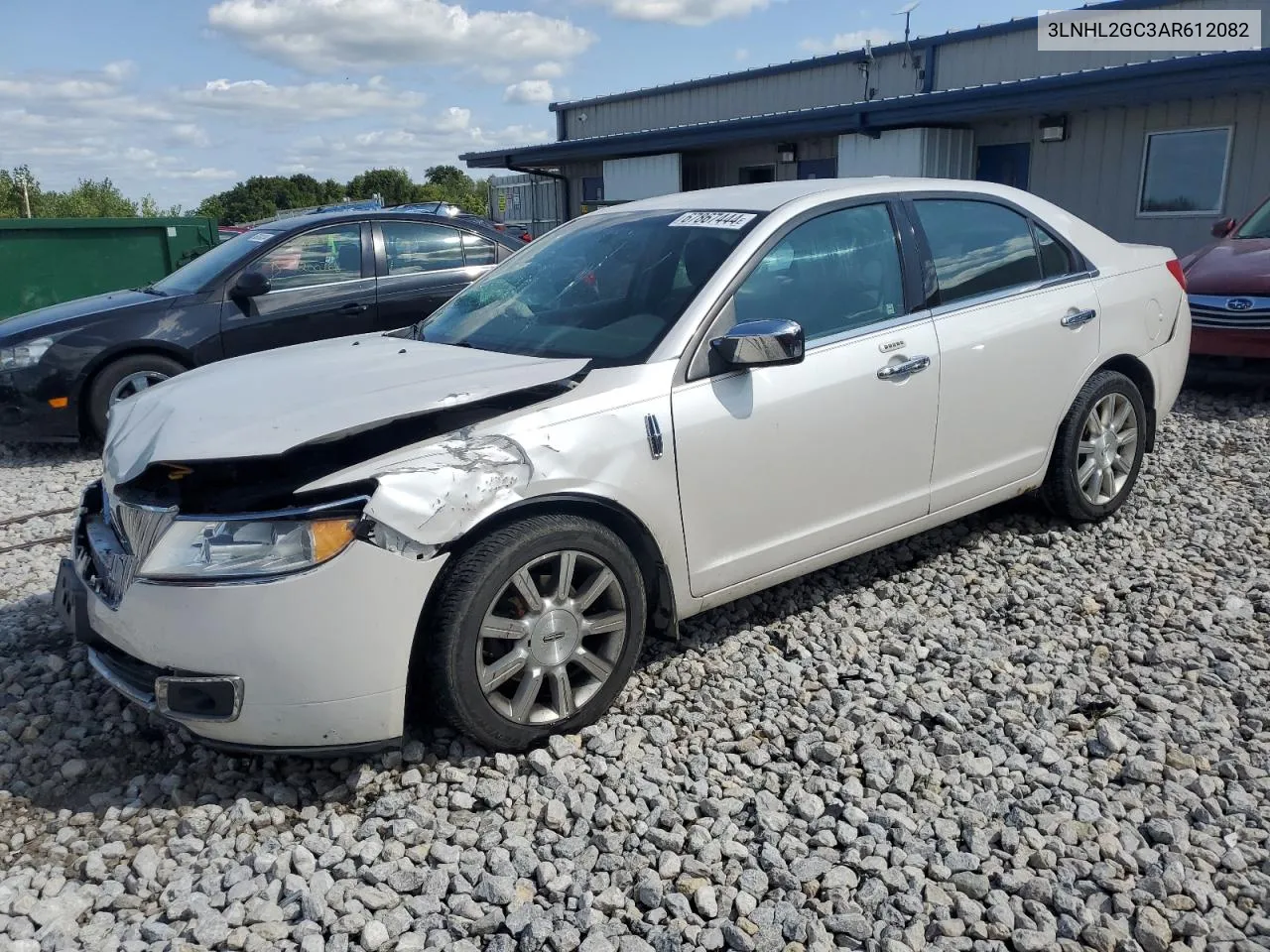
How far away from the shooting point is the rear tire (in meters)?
6.93

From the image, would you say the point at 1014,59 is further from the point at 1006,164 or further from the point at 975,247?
the point at 975,247

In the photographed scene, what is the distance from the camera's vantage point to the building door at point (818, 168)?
16750mm

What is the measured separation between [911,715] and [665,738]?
82cm

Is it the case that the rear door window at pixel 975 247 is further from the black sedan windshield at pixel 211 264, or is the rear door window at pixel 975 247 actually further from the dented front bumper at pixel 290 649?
the black sedan windshield at pixel 211 264

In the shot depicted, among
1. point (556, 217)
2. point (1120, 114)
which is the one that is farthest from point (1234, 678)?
point (556, 217)

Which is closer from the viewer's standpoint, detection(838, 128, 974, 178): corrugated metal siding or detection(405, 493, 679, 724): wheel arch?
detection(405, 493, 679, 724): wheel arch

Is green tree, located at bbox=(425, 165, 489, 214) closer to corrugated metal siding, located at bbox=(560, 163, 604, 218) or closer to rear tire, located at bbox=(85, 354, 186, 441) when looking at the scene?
corrugated metal siding, located at bbox=(560, 163, 604, 218)

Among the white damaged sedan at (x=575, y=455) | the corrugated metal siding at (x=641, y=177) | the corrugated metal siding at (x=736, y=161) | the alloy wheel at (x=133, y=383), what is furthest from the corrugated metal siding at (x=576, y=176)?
the white damaged sedan at (x=575, y=455)

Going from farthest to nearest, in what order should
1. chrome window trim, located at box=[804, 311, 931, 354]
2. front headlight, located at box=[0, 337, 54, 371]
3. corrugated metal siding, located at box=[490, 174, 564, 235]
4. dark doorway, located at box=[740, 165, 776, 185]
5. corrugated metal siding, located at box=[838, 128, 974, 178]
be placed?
corrugated metal siding, located at box=[490, 174, 564, 235], dark doorway, located at box=[740, 165, 776, 185], corrugated metal siding, located at box=[838, 128, 974, 178], front headlight, located at box=[0, 337, 54, 371], chrome window trim, located at box=[804, 311, 931, 354]

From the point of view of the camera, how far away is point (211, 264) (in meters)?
7.61

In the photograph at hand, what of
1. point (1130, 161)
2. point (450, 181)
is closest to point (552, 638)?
point (1130, 161)

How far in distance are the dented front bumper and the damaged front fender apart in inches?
3.9

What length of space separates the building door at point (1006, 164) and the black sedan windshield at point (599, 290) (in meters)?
11.7

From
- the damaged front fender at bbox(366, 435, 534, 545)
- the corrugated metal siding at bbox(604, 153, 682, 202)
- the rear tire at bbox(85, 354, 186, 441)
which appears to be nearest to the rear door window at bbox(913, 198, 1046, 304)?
the damaged front fender at bbox(366, 435, 534, 545)
